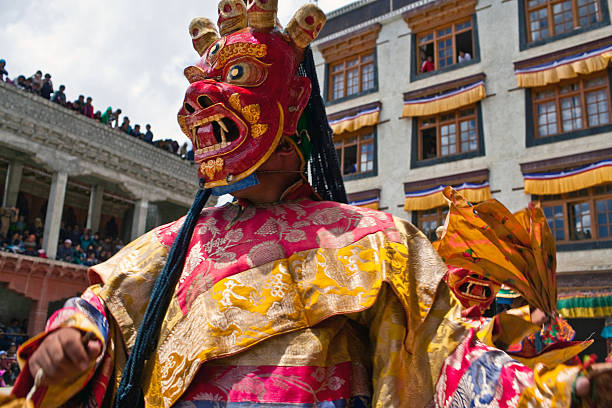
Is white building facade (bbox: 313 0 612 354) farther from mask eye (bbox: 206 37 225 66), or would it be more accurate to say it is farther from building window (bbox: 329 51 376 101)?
mask eye (bbox: 206 37 225 66)

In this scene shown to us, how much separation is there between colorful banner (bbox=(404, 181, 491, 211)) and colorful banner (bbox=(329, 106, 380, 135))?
111 inches

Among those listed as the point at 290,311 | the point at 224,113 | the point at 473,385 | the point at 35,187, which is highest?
the point at 35,187

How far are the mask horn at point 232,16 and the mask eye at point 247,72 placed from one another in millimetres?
316

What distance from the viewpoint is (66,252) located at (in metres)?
17.1

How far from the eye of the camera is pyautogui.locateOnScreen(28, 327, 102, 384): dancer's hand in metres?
1.43

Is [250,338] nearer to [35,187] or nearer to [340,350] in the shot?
[340,350]

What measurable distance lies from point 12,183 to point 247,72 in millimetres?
18918

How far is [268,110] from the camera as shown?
6.97ft

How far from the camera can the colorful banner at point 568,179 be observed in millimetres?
12078

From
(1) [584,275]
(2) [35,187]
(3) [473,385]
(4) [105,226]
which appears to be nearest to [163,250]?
(3) [473,385]

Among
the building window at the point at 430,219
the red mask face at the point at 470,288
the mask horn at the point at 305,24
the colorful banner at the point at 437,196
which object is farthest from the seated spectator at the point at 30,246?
the mask horn at the point at 305,24

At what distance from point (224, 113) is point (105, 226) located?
23217mm

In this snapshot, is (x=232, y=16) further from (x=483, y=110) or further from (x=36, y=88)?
(x=36, y=88)

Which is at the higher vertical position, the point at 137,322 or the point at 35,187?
the point at 35,187
